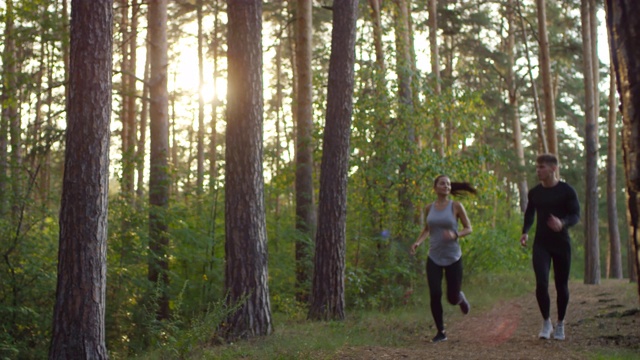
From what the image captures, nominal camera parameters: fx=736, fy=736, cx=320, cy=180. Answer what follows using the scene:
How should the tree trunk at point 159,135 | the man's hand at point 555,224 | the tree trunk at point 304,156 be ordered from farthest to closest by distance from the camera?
the tree trunk at point 304,156 → the tree trunk at point 159,135 → the man's hand at point 555,224

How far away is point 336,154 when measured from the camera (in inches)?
482

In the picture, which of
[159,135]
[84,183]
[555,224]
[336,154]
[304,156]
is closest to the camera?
[84,183]

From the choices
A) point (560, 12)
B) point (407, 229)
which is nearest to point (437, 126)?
point (407, 229)

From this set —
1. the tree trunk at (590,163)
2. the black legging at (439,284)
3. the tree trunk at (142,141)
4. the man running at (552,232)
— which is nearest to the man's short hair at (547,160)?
the man running at (552,232)

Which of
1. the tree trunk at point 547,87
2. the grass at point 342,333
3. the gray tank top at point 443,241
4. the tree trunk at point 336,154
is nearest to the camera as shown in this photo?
the grass at point 342,333

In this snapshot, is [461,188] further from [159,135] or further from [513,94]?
[513,94]

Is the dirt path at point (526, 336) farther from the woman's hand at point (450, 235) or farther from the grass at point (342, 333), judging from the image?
the woman's hand at point (450, 235)

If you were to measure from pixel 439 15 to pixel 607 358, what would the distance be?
2177 centimetres

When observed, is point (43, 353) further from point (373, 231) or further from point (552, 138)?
point (552, 138)

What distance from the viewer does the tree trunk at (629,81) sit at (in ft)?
6.11

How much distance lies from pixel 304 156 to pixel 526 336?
8232mm

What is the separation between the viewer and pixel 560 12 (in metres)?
29.2

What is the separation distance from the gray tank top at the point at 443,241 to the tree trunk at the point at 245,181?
91.8 inches

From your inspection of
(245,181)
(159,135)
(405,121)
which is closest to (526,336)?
(245,181)
